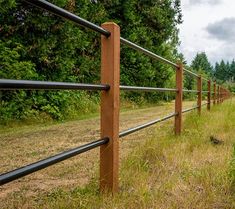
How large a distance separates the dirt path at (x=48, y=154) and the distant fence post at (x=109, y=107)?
1.79 feet

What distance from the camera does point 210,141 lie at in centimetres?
549

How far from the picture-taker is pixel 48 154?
202 inches

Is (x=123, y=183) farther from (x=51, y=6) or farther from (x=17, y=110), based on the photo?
(x=17, y=110)

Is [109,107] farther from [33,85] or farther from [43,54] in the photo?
[43,54]

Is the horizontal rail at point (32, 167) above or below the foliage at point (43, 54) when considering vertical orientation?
below

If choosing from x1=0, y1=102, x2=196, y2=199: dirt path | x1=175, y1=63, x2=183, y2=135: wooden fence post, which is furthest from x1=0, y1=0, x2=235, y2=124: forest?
x1=175, y1=63, x2=183, y2=135: wooden fence post

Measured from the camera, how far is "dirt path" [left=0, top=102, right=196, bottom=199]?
3611mm

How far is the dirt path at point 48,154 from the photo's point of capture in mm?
3611

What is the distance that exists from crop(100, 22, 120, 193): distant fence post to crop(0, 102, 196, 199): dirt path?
0.55 metres

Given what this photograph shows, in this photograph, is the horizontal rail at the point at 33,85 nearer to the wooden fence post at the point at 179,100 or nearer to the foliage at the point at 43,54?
the wooden fence post at the point at 179,100

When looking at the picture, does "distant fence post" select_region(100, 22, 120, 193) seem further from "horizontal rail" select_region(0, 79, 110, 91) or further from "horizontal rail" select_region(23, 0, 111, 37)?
"horizontal rail" select_region(0, 79, 110, 91)

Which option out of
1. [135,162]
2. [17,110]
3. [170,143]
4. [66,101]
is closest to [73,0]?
[66,101]

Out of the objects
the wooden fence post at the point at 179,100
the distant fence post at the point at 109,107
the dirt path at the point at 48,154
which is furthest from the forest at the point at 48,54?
the distant fence post at the point at 109,107

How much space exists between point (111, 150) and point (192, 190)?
0.61m
